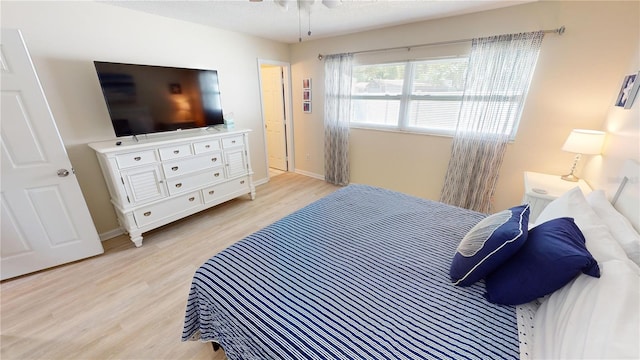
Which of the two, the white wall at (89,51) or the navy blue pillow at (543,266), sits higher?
the white wall at (89,51)

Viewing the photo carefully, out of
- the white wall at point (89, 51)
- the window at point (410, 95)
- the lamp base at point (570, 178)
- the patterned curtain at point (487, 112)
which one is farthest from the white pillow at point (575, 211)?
the white wall at point (89, 51)

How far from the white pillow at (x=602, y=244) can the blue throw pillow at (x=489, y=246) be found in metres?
0.22

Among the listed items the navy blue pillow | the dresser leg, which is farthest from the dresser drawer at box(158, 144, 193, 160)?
Result: the navy blue pillow

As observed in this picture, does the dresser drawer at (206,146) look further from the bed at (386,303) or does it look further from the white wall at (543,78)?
the white wall at (543,78)

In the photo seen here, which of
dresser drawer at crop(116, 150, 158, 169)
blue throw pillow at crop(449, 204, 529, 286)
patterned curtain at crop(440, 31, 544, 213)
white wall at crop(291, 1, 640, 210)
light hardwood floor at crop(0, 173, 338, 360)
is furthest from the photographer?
patterned curtain at crop(440, 31, 544, 213)

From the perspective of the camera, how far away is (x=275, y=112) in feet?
15.0

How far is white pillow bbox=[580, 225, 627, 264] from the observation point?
89 cm

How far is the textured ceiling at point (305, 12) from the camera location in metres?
2.24

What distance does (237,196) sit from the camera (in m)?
3.36

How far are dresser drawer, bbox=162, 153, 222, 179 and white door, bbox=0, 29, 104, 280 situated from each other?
72cm

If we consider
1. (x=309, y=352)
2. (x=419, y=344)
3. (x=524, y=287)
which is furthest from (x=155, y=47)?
(x=524, y=287)

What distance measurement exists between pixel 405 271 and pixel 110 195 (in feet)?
9.98

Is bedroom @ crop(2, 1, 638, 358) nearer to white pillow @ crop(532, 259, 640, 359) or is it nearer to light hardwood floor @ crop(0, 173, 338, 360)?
light hardwood floor @ crop(0, 173, 338, 360)

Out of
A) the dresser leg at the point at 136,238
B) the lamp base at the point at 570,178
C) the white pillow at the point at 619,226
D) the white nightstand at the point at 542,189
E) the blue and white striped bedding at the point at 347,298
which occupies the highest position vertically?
the white pillow at the point at 619,226
